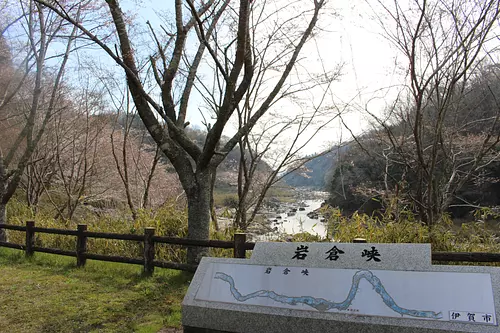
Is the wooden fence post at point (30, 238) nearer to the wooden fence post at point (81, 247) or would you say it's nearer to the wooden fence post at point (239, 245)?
the wooden fence post at point (81, 247)

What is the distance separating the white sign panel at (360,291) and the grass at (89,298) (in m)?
1.24

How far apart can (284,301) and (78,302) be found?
3.17 meters

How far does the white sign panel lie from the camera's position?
263cm

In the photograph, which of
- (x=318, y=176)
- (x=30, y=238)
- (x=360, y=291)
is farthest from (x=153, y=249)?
(x=318, y=176)

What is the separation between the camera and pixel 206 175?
5770 mm

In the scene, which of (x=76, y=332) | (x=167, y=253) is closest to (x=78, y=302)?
(x=76, y=332)

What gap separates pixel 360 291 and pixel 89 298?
375 centimetres

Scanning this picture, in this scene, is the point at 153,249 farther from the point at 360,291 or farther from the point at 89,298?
the point at 360,291

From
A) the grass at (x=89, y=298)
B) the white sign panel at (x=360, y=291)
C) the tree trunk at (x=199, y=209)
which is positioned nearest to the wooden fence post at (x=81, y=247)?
the grass at (x=89, y=298)

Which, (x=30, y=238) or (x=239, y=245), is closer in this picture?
(x=239, y=245)

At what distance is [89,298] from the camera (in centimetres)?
505

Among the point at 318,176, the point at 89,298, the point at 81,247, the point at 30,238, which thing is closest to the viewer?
the point at 89,298

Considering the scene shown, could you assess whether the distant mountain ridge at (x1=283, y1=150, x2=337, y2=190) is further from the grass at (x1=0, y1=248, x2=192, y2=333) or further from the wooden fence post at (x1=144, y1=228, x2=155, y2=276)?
the grass at (x1=0, y1=248, x2=192, y2=333)

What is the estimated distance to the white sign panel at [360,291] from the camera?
263 cm
